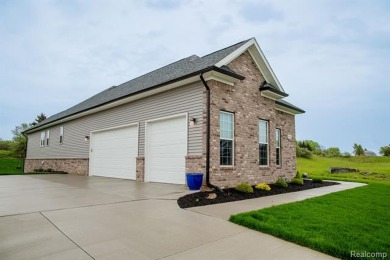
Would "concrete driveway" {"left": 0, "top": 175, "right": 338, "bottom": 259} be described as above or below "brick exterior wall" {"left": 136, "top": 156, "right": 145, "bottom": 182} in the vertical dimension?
below

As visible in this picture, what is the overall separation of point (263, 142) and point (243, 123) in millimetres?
1886

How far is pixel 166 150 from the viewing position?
981 centimetres

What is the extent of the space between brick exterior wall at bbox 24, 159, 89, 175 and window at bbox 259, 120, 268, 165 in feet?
34.1

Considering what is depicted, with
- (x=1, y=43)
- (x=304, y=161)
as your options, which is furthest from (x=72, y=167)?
(x=304, y=161)

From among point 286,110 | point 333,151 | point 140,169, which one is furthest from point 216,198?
point 333,151

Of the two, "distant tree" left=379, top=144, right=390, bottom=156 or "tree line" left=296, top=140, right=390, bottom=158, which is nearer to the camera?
"tree line" left=296, top=140, right=390, bottom=158

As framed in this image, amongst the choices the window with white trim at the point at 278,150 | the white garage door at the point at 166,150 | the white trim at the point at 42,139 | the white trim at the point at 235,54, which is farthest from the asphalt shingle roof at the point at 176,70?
the white trim at the point at 42,139

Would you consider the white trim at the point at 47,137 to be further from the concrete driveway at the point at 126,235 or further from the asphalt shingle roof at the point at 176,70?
the concrete driveway at the point at 126,235

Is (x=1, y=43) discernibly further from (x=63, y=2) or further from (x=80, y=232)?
(x=80, y=232)

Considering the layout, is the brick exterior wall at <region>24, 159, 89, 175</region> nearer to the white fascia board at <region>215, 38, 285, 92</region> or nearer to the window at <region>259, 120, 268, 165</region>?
the window at <region>259, 120, 268, 165</region>

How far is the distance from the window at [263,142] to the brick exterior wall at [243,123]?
0.22 m

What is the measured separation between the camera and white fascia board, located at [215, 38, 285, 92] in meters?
9.05

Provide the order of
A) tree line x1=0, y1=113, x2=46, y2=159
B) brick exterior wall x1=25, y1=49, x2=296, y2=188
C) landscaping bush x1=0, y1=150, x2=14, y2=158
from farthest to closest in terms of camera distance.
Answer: landscaping bush x1=0, y1=150, x2=14, y2=158 → tree line x1=0, y1=113, x2=46, y2=159 → brick exterior wall x1=25, y1=49, x2=296, y2=188

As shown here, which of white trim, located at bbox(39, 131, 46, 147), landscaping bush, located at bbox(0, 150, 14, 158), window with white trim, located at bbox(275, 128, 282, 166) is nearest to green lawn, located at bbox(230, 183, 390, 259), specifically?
window with white trim, located at bbox(275, 128, 282, 166)
